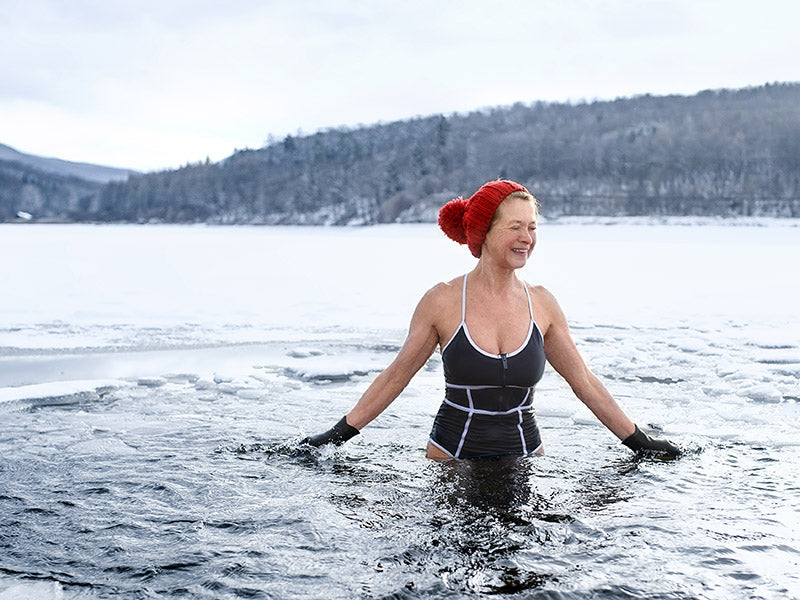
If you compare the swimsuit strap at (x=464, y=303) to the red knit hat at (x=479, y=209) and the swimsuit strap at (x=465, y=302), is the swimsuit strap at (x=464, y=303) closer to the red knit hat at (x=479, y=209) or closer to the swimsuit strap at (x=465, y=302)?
the swimsuit strap at (x=465, y=302)

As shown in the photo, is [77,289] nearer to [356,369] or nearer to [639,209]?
[356,369]

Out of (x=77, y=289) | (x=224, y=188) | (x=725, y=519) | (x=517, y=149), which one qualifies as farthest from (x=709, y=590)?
(x=224, y=188)

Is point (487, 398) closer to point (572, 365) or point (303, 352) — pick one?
point (572, 365)

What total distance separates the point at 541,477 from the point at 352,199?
287ft

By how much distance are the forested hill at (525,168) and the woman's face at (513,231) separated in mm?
49595

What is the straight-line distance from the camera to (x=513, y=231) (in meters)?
3.01

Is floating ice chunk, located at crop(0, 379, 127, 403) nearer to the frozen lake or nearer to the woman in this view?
the frozen lake

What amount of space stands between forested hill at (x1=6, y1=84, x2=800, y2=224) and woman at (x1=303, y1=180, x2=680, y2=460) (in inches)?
1945

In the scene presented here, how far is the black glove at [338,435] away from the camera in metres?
3.36

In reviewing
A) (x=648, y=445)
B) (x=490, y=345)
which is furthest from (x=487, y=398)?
(x=648, y=445)

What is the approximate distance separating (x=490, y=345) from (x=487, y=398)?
0.73 feet

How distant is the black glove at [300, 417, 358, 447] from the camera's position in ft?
11.0

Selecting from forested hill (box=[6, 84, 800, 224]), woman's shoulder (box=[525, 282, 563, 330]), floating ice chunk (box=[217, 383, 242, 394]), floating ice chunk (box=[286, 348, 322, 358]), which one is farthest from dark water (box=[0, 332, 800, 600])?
forested hill (box=[6, 84, 800, 224])

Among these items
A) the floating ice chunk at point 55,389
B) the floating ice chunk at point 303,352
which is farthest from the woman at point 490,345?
the floating ice chunk at point 303,352
